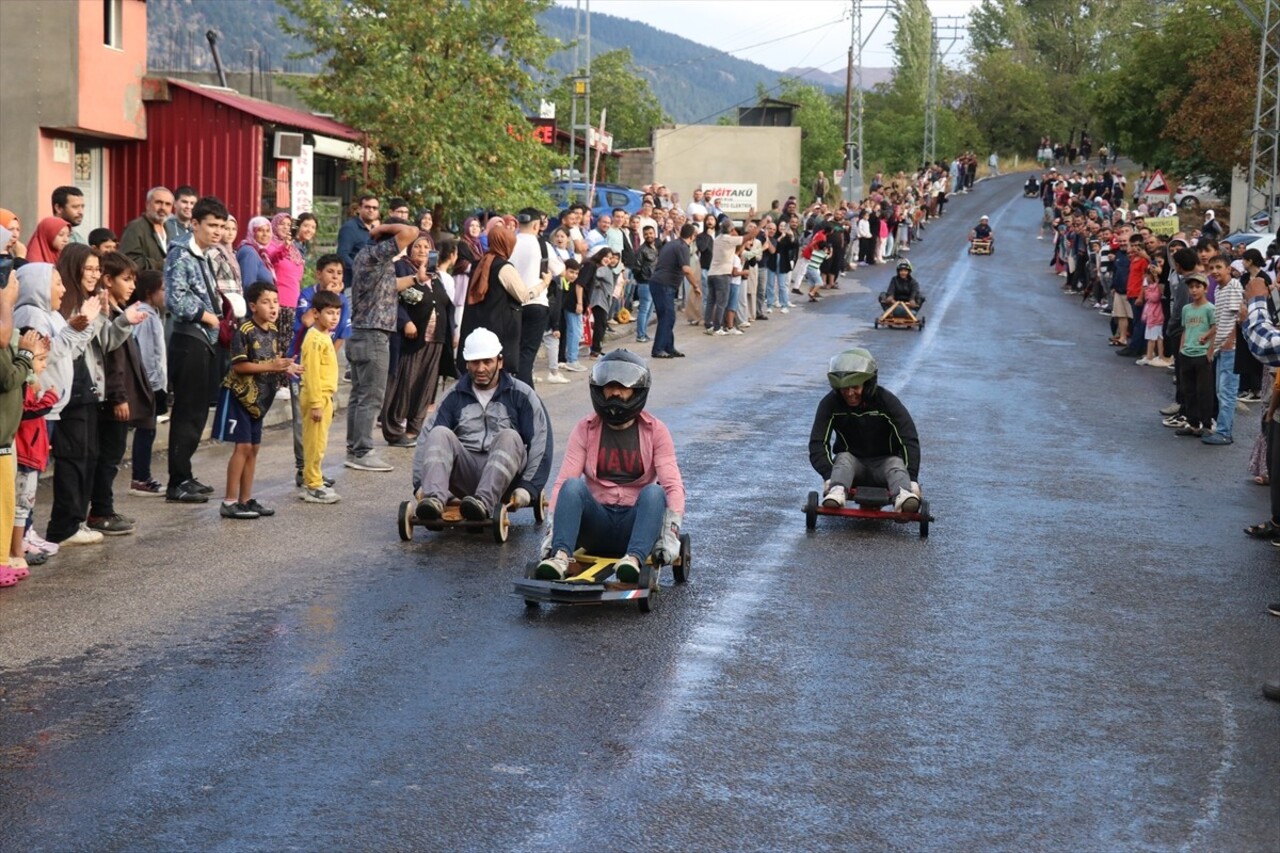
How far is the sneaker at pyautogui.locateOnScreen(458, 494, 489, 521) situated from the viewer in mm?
10734

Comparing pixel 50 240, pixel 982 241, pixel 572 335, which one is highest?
pixel 982 241

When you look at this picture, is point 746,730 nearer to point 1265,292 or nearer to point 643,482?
point 643,482

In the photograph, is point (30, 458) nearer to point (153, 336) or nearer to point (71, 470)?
point (71, 470)

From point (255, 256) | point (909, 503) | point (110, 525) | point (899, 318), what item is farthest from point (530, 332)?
point (899, 318)

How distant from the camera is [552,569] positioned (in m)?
8.97

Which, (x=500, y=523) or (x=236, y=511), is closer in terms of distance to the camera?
(x=500, y=523)

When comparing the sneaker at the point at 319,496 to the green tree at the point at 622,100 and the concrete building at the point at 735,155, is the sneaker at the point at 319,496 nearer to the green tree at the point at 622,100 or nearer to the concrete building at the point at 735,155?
the concrete building at the point at 735,155

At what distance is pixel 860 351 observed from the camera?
12242mm

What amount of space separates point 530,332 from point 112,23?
55.4ft

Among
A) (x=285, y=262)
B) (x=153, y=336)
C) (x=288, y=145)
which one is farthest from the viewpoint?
(x=288, y=145)

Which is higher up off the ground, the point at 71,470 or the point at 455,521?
the point at 71,470

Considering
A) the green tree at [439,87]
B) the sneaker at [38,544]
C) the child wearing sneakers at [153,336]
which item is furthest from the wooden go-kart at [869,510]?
the green tree at [439,87]

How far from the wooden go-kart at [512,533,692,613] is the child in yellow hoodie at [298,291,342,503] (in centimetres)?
342

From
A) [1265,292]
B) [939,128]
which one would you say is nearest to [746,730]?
[1265,292]
